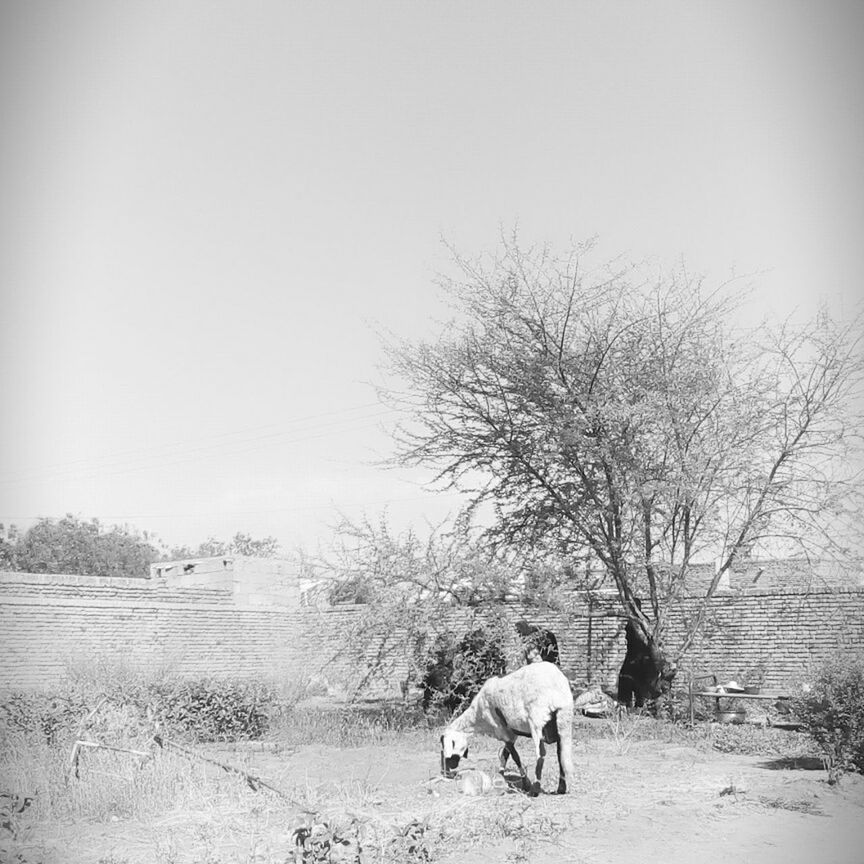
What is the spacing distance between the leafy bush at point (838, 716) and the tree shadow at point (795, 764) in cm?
54

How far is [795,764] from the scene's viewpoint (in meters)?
11.7

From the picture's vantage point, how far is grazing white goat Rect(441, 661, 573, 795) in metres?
9.92

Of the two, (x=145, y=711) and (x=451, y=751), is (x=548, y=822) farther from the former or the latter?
(x=145, y=711)

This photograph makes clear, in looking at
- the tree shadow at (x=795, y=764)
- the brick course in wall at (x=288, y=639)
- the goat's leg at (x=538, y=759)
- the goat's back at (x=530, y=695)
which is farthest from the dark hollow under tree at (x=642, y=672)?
the goat's leg at (x=538, y=759)

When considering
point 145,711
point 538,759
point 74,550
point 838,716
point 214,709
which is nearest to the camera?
point 538,759

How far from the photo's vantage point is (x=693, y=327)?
17.4 meters

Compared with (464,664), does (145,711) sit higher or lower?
lower

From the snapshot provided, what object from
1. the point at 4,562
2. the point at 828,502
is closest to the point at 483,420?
the point at 828,502

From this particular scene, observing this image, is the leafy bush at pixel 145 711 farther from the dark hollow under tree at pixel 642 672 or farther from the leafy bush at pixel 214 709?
the dark hollow under tree at pixel 642 672

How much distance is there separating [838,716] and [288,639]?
17745 millimetres

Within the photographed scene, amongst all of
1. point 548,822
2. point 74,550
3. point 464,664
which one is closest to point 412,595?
point 464,664

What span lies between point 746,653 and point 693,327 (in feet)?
22.0

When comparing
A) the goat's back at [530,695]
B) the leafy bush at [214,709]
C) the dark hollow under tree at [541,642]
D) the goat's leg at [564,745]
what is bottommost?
the leafy bush at [214,709]

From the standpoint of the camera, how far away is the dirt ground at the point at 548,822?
714 centimetres
